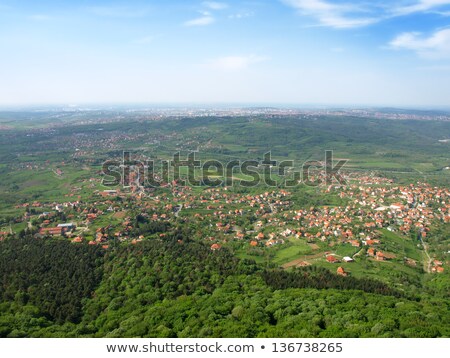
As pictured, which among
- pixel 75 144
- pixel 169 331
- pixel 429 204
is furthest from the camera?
pixel 75 144

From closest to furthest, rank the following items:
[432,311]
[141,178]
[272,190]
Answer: [432,311]
[272,190]
[141,178]

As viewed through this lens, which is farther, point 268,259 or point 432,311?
point 268,259

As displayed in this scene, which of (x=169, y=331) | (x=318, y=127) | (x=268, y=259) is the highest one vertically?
(x=318, y=127)

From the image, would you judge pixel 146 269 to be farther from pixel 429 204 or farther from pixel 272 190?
pixel 429 204

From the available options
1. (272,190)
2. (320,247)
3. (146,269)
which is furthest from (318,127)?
(146,269)

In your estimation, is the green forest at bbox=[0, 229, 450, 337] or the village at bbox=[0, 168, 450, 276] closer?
the green forest at bbox=[0, 229, 450, 337]

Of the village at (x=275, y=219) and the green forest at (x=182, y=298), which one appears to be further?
the village at (x=275, y=219)

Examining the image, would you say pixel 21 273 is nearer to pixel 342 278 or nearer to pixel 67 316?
pixel 67 316

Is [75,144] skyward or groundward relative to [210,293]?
skyward

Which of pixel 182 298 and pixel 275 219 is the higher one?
pixel 182 298

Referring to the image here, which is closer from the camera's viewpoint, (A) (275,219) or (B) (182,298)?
(B) (182,298)
